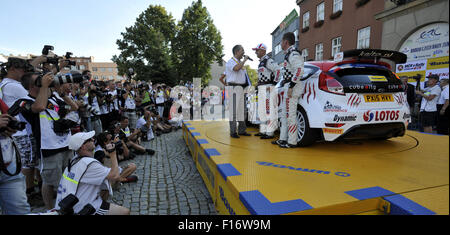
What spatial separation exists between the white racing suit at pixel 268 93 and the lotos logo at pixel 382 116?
5.37ft

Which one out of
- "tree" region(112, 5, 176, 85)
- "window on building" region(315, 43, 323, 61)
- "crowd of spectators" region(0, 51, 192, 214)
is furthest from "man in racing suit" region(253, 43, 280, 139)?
"tree" region(112, 5, 176, 85)

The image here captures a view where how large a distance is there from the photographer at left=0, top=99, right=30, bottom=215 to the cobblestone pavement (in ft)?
4.15

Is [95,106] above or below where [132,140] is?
above

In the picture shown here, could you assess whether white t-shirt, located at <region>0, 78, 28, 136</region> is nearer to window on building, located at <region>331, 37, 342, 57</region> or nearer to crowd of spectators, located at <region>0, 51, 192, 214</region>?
crowd of spectators, located at <region>0, 51, 192, 214</region>

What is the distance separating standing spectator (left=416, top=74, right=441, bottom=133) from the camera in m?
5.86

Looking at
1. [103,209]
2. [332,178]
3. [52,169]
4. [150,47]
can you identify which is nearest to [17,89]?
[52,169]

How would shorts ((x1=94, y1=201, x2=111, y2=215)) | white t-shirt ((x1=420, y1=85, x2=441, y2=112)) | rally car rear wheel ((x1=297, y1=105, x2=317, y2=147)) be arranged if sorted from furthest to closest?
white t-shirt ((x1=420, y1=85, x2=441, y2=112))
rally car rear wheel ((x1=297, y1=105, x2=317, y2=147))
shorts ((x1=94, y1=201, x2=111, y2=215))

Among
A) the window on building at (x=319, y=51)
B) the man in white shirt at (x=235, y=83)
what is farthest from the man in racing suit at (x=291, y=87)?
the window on building at (x=319, y=51)

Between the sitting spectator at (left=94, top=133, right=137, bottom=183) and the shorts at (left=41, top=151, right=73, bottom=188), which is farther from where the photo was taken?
the shorts at (left=41, top=151, right=73, bottom=188)

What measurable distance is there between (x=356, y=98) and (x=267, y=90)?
1.68m

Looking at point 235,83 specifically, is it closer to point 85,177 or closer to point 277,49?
point 85,177

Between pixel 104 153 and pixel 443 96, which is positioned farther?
pixel 443 96

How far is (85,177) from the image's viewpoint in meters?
2.13
